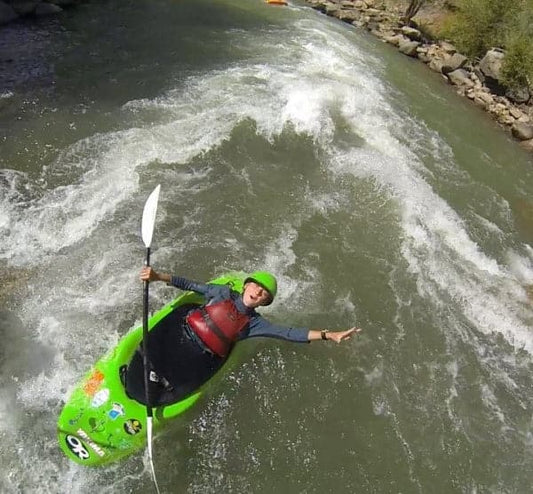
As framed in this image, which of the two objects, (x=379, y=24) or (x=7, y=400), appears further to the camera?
(x=379, y=24)

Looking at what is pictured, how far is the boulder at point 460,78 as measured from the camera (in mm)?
13273

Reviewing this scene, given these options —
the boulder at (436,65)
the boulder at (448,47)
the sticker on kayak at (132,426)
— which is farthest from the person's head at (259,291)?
the boulder at (448,47)

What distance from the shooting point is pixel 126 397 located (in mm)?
3613

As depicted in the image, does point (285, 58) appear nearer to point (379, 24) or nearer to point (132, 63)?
point (132, 63)

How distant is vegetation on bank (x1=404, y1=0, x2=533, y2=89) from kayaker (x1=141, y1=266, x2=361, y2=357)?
11639 millimetres

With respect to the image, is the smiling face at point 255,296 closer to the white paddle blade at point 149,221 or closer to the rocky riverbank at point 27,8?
the white paddle blade at point 149,221

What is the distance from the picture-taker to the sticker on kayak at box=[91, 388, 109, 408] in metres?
3.55

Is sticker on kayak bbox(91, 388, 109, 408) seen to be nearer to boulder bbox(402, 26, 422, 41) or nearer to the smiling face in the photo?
the smiling face

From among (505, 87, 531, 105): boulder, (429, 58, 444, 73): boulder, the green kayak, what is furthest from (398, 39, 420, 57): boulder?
the green kayak

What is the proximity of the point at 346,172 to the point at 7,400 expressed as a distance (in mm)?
5254

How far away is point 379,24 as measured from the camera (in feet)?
55.7

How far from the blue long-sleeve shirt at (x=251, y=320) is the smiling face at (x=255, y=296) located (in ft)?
0.21

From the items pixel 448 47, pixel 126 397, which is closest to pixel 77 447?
pixel 126 397

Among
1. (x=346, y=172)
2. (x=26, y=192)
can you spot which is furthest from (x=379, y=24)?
(x=26, y=192)
